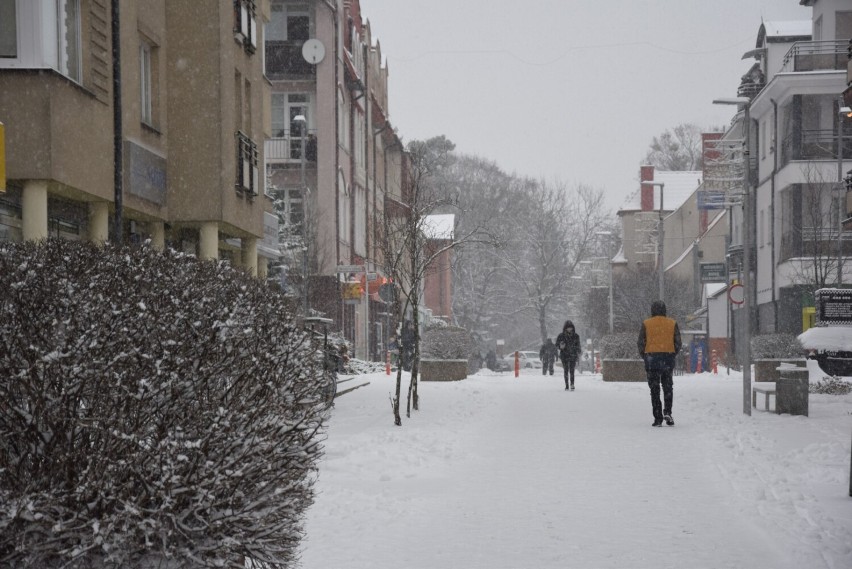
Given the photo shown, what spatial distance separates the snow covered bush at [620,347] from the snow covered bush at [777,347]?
3.20 metres

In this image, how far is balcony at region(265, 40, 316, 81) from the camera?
41625mm

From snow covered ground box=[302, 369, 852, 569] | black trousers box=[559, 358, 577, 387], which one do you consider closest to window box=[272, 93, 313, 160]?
black trousers box=[559, 358, 577, 387]

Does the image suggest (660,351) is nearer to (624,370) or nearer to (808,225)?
(624,370)

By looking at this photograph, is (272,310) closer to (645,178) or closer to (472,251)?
(472,251)

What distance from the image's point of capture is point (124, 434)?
490 centimetres

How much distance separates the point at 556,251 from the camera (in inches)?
2982

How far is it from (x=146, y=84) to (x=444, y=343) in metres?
12.5

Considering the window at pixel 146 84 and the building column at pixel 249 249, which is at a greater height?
the window at pixel 146 84

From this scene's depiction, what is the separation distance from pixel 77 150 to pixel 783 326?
106 feet

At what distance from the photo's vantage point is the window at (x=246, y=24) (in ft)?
72.0

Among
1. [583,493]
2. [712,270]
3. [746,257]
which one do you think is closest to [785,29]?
[712,270]

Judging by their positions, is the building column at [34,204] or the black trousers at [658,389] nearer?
the building column at [34,204]

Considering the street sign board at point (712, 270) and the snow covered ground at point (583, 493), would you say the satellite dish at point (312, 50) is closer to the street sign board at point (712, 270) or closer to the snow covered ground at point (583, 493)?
the street sign board at point (712, 270)

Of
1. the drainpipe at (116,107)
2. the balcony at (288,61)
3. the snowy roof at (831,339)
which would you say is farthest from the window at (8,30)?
the balcony at (288,61)
